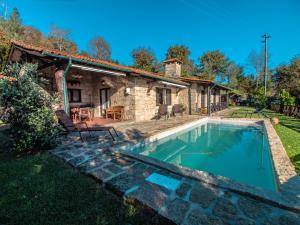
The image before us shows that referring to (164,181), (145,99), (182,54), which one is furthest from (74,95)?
(182,54)

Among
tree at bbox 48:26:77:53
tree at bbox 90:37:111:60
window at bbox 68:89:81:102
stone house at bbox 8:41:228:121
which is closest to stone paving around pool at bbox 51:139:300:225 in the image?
stone house at bbox 8:41:228:121

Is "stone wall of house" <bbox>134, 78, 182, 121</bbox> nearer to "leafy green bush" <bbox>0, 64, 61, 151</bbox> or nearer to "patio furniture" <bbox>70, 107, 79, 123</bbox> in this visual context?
"patio furniture" <bbox>70, 107, 79, 123</bbox>

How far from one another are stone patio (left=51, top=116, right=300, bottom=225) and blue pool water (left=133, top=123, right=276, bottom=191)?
1497 mm

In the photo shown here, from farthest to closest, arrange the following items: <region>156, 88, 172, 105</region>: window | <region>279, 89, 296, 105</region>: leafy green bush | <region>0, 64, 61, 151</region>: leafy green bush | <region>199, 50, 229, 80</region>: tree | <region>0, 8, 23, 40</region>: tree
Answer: <region>199, 50, 229, 80</region>: tree, <region>0, 8, 23, 40</region>: tree, <region>279, 89, 296, 105</region>: leafy green bush, <region>156, 88, 172, 105</region>: window, <region>0, 64, 61, 151</region>: leafy green bush

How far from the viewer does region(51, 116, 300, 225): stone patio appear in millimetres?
2057

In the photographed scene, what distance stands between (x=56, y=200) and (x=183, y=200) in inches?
73.0

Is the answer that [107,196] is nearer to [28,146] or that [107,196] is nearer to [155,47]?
[28,146]

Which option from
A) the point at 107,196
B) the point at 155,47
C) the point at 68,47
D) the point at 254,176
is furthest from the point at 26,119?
the point at 155,47

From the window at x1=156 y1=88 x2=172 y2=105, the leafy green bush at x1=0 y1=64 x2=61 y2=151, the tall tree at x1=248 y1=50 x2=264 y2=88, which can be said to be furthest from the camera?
the tall tree at x1=248 y1=50 x2=264 y2=88

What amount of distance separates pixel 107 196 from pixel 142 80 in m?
8.50

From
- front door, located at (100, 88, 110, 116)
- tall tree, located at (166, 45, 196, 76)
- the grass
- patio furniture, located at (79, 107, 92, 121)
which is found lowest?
the grass

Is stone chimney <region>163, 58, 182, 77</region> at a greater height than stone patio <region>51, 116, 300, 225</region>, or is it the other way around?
stone chimney <region>163, 58, 182, 77</region>

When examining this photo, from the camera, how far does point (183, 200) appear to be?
7.87 ft

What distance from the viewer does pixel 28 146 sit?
169 inches
